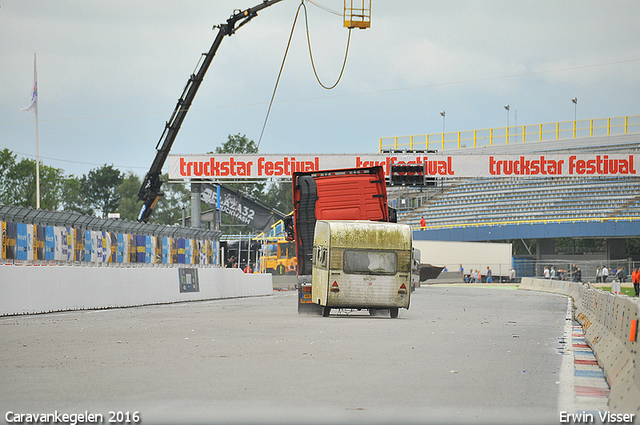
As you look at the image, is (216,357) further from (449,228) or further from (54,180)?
(54,180)

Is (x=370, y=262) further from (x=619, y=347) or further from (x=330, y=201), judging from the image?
(x=619, y=347)

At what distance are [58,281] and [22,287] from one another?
1441 mm

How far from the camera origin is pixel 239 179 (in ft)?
157

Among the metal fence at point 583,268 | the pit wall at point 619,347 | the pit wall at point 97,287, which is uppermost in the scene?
the pit wall at point 619,347

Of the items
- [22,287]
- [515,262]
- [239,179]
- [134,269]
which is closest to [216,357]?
[22,287]

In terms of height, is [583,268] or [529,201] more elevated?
[529,201]

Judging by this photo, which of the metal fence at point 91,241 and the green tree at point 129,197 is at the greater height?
the green tree at point 129,197

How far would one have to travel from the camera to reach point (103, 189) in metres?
125

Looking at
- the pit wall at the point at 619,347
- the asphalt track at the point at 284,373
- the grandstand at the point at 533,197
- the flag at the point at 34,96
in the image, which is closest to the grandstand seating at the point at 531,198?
the grandstand at the point at 533,197

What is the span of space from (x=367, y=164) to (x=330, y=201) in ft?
81.5

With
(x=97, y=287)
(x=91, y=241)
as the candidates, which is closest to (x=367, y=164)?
(x=91, y=241)

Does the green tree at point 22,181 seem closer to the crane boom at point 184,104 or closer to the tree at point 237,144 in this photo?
the tree at point 237,144

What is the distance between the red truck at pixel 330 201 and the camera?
2114cm

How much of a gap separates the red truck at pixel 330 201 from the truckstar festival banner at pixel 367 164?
23.8 m
